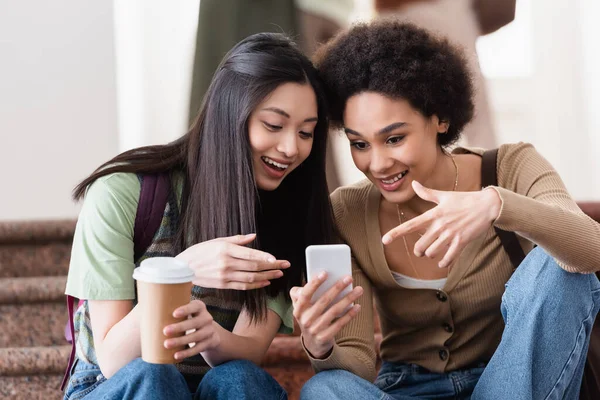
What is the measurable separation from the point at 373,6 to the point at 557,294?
2.24m

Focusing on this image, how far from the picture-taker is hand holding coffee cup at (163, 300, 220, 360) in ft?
4.51

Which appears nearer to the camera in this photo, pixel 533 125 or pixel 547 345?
pixel 547 345

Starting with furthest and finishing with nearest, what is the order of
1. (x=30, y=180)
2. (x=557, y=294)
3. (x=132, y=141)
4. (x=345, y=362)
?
1. (x=132, y=141)
2. (x=30, y=180)
3. (x=345, y=362)
4. (x=557, y=294)

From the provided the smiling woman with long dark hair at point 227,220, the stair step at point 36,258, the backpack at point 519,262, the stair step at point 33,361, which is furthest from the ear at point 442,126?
the stair step at point 36,258

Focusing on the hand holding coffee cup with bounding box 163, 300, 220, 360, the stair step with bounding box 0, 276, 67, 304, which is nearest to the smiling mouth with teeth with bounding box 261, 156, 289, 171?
the hand holding coffee cup with bounding box 163, 300, 220, 360

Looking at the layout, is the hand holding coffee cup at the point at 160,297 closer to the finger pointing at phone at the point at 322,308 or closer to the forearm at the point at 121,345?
the forearm at the point at 121,345

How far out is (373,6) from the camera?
11.6 feet

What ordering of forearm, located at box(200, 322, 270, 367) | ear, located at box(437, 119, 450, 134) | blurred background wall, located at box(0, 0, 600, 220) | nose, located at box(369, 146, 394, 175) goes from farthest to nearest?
blurred background wall, located at box(0, 0, 600, 220) < ear, located at box(437, 119, 450, 134) < nose, located at box(369, 146, 394, 175) < forearm, located at box(200, 322, 270, 367)

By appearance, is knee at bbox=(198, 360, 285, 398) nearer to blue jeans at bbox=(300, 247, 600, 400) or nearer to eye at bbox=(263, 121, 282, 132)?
blue jeans at bbox=(300, 247, 600, 400)

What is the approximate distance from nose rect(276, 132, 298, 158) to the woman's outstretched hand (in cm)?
29

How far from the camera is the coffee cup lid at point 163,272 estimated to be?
1312mm

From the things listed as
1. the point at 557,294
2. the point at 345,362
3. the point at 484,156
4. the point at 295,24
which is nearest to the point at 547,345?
the point at 557,294

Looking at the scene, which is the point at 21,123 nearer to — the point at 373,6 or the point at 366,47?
the point at 373,6

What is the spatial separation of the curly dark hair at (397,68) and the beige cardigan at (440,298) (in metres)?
0.20
